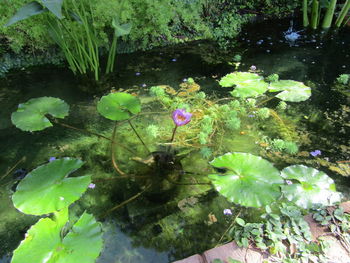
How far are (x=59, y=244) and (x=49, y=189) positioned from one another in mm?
374

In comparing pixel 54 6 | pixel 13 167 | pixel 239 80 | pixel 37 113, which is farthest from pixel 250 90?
pixel 13 167

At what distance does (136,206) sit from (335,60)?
10.2 feet

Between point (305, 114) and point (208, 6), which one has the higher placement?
point (208, 6)

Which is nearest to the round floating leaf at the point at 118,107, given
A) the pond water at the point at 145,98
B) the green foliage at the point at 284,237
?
the pond water at the point at 145,98

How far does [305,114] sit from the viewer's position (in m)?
2.56

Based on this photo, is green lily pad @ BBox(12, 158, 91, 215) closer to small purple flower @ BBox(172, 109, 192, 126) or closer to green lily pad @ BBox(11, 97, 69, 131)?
green lily pad @ BBox(11, 97, 69, 131)

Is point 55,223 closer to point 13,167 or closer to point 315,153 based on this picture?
point 13,167

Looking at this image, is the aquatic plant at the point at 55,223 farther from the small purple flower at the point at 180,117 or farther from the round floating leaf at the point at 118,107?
the small purple flower at the point at 180,117

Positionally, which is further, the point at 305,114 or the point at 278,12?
the point at 278,12

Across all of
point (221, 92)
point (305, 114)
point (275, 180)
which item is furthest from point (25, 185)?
point (305, 114)

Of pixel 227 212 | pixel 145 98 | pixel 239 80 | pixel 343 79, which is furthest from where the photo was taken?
pixel 343 79

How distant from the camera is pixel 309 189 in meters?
1.64

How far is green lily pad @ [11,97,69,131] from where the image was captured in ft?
6.91

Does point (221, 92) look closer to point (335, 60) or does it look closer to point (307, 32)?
point (335, 60)
